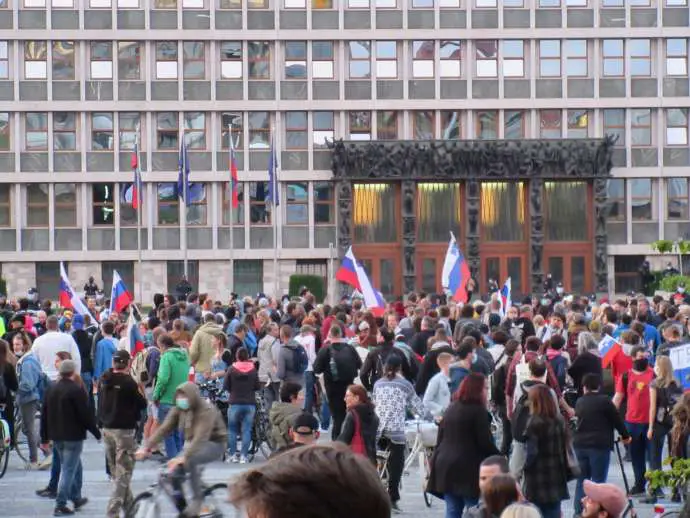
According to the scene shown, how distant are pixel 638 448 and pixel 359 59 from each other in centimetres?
4501

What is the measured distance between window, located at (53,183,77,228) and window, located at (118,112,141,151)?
253 cm

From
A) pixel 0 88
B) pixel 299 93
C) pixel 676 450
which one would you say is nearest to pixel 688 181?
pixel 299 93

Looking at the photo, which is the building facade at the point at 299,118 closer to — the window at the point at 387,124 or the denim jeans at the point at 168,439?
the window at the point at 387,124

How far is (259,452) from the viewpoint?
1989 cm

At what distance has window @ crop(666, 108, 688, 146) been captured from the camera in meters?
59.9

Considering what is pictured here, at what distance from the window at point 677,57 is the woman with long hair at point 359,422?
49.0 m

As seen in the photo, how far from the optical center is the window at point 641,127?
2356 inches

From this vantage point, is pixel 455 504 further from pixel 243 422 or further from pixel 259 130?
pixel 259 130

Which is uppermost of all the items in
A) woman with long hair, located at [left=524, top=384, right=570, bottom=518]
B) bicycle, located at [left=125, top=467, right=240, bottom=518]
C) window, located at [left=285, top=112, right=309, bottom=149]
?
window, located at [left=285, top=112, right=309, bottom=149]

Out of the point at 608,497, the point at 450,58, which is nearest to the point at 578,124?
the point at 450,58

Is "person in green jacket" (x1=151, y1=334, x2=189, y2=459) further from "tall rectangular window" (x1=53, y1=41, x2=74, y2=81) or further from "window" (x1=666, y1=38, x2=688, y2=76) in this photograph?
"window" (x1=666, y1=38, x2=688, y2=76)

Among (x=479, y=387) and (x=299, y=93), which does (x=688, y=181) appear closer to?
(x=299, y=93)

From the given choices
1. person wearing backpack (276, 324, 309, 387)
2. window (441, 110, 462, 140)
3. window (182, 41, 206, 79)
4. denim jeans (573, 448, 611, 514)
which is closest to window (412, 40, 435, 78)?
window (441, 110, 462, 140)

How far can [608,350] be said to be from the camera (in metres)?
18.1
